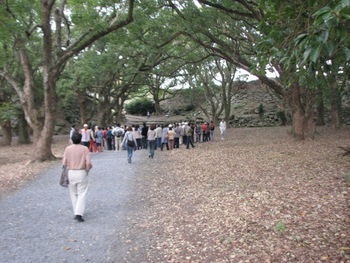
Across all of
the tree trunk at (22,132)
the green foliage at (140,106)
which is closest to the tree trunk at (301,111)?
the tree trunk at (22,132)

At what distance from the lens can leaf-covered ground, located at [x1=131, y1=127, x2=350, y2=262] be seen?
4434mm

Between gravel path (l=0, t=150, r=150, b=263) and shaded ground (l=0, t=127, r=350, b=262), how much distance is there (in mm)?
83

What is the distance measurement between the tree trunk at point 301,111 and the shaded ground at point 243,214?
6020mm

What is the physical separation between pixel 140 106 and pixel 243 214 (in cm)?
3990

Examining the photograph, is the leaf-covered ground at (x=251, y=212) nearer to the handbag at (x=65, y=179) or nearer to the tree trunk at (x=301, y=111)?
the handbag at (x=65, y=179)

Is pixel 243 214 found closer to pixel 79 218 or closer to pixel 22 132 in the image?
pixel 79 218

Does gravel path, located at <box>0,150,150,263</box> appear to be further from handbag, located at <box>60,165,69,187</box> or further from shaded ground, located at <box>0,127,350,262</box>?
handbag, located at <box>60,165,69,187</box>

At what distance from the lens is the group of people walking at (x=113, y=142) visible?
5.94m

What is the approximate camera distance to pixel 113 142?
61.8 feet

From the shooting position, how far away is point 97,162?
12.8m

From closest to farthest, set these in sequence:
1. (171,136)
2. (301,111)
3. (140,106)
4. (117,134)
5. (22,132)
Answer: (301,111) → (171,136) → (117,134) → (22,132) → (140,106)

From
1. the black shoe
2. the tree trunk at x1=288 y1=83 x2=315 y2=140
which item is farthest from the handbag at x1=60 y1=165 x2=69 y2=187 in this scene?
the tree trunk at x1=288 y1=83 x2=315 y2=140

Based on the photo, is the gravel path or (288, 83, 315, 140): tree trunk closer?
the gravel path

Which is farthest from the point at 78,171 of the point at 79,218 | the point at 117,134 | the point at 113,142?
the point at 113,142
